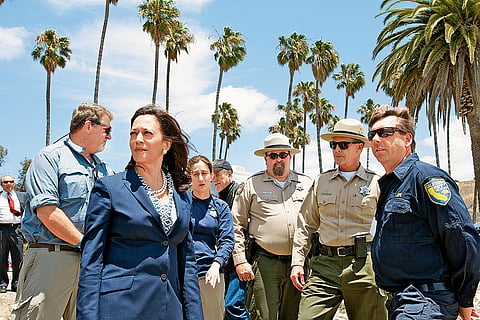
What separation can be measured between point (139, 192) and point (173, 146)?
1.77 ft

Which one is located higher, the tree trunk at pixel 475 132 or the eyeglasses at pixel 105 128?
the tree trunk at pixel 475 132

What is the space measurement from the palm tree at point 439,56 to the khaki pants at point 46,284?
1620 centimetres

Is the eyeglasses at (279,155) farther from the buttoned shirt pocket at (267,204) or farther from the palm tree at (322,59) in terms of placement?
the palm tree at (322,59)

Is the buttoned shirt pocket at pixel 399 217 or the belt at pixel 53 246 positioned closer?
the buttoned shirt pocket at pixel 399 217

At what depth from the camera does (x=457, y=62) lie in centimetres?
1798

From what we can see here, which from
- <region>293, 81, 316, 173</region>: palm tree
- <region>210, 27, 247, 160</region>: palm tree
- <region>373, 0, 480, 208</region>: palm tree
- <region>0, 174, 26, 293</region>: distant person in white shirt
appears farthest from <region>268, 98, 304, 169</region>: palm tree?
<region>0, 174, 26, 293</region>: distant person in white shirt

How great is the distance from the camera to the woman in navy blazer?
2430mm

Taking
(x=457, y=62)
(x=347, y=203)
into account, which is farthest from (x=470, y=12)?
(x=347, y=203)

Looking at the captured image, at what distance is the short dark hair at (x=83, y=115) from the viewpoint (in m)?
3.85

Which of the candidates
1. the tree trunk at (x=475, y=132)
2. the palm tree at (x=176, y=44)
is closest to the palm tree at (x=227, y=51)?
the palm tree at (x=176, y=44)

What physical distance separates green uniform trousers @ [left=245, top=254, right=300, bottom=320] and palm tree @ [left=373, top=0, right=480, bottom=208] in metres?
14.0

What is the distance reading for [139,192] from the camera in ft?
8.72

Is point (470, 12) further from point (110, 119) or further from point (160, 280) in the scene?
point (160, 280)

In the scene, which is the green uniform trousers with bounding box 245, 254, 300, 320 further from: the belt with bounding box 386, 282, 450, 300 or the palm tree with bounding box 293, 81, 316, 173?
the palm tree with bounding box 293, 81, 316, 173
